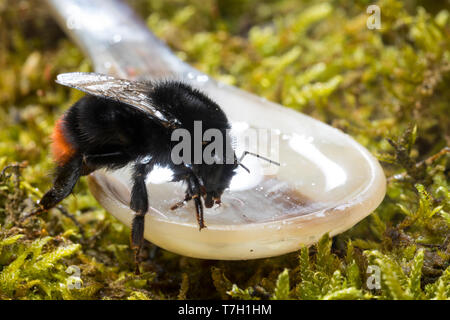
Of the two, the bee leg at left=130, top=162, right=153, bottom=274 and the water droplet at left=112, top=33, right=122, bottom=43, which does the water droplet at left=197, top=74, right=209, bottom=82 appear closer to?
the water droplet at left=112, top=33, right=122, bottom=43

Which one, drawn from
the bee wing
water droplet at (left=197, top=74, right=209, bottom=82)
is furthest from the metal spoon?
the bee wing

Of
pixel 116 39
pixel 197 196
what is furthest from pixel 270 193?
pixel 116 39

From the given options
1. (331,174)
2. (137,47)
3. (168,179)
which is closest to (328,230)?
(331,174)

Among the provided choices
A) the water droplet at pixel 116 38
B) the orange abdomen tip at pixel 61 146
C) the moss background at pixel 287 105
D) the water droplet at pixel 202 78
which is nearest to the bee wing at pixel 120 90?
the orange abdomen tip at pixel 61 146

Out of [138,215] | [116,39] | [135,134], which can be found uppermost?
[116,39]

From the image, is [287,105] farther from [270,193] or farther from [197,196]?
[197,196]

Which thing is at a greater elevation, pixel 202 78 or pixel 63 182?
pixel 202 78

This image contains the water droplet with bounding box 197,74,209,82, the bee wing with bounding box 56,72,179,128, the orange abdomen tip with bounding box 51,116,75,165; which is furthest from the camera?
the water droplet with bounding box 197,74,209,82

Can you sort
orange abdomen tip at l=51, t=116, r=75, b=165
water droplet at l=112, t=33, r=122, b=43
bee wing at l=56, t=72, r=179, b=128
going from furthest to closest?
1. water droplet at l=112, t=33, r=122, b=43
2. orange abdomen tip at l=51, t=116, r=75, b=165
3. bee wing at l=56, t=72, r=179, b=128
